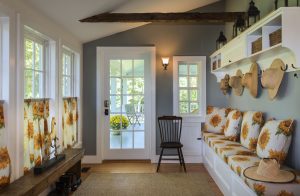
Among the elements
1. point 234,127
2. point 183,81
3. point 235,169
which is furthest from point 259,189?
point 183,81

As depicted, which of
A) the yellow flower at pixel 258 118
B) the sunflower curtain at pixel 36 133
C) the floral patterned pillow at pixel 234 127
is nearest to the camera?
the sunflower curtain at pixel 36 133

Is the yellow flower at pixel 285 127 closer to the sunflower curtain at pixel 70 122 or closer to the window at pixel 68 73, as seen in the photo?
the sunflower curtain at pixel 70 122

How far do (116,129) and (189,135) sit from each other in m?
1.33

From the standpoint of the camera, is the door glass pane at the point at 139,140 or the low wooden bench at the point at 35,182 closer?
the low wooden bench at the point at 35,182

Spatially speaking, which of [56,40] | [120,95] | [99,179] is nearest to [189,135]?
[120,95]

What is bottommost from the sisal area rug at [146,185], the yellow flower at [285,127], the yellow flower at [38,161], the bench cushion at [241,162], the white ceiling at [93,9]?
the sisal area rug at [146,185]

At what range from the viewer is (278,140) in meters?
2.67

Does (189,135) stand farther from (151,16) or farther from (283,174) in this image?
(283,174)

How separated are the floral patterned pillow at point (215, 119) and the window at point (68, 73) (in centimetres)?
228

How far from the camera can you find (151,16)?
4305 mm

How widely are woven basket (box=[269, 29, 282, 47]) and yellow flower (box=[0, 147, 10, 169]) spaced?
8.07 feet

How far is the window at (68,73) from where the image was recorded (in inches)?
173

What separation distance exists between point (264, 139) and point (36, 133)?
2.33 metres

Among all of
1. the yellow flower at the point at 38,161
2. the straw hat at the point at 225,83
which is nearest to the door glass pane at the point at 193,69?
the straw hat at the point at 225,83
